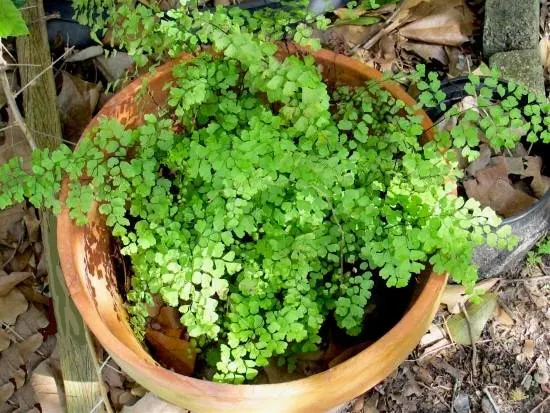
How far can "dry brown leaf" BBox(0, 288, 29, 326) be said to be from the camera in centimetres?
255

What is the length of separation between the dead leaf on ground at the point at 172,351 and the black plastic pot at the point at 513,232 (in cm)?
100

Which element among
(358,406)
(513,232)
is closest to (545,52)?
(513,232)

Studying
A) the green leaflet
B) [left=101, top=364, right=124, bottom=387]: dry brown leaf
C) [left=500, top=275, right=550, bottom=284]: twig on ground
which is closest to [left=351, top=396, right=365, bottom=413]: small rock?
[left=500, top=275, right=550, bottom=284]: twig on ground

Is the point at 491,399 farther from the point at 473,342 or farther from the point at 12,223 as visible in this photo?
the point at 12,223

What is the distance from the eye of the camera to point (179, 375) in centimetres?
175

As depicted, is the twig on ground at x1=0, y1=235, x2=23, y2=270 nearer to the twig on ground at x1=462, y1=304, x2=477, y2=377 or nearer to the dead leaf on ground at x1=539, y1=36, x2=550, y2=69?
the twig on ground at x1=462, y1=304, x2=477, y2=377

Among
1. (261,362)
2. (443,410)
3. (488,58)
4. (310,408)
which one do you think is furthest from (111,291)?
(488,58)

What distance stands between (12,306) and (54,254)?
26cm

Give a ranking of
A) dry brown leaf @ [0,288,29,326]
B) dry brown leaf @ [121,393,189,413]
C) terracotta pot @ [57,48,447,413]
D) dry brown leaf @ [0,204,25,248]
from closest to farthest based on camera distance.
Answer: terracotta pot @ [57,48,447,413]
dry brown leaf @ [121,393,189,413]
dry brown leaf @ [0,288,29,326]
dry brown leaf @ [0,204,25,248]

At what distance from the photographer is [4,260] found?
263 cm

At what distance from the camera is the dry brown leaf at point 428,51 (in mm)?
2848

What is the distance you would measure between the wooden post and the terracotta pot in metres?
0.42

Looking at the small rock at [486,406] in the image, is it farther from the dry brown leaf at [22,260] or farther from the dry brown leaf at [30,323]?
the dry brown leaf at [22,260]

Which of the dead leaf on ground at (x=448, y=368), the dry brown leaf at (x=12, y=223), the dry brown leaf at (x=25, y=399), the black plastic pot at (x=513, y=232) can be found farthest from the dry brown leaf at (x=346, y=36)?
the dry brown leaf at (x=25, y=399)
